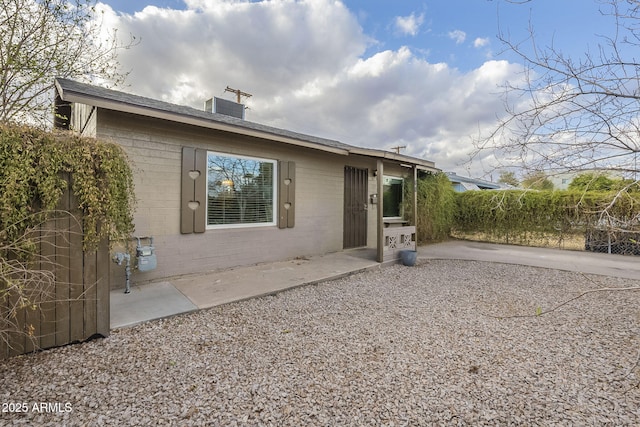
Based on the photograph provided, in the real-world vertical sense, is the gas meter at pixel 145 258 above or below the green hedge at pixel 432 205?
below

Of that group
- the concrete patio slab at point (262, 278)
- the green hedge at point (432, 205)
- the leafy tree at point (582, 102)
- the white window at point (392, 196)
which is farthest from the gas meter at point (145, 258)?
the green hedge at point (432, 205)

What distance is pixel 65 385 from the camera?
2.10 m

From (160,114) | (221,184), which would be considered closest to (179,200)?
(221,184)

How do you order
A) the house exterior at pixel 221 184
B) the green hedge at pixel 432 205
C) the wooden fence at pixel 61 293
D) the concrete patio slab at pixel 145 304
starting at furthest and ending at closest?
the green hedge at pixel 432 205
the house exterior at pixel 221 184
the concrete patio slab at pixel 145 304
the wooden fence at pixel 61 293

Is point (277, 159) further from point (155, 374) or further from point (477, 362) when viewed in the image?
point (477, 362)

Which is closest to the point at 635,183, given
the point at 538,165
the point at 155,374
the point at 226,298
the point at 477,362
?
the point at 538,165

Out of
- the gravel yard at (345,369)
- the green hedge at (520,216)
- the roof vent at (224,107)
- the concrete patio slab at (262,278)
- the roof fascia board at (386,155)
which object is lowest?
the gravel yard at (345,369)

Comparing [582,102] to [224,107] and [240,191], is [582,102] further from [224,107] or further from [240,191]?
[224,107]

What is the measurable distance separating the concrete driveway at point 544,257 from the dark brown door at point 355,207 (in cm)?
178

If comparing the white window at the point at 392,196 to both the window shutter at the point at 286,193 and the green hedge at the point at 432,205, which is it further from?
the window shutter at the point at 286,193

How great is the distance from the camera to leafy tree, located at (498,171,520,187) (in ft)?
7.18

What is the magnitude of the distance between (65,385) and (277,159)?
15.8 ft

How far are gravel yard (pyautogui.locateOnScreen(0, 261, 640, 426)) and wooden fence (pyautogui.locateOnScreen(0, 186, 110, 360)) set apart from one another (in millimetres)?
149

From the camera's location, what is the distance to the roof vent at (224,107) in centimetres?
770
